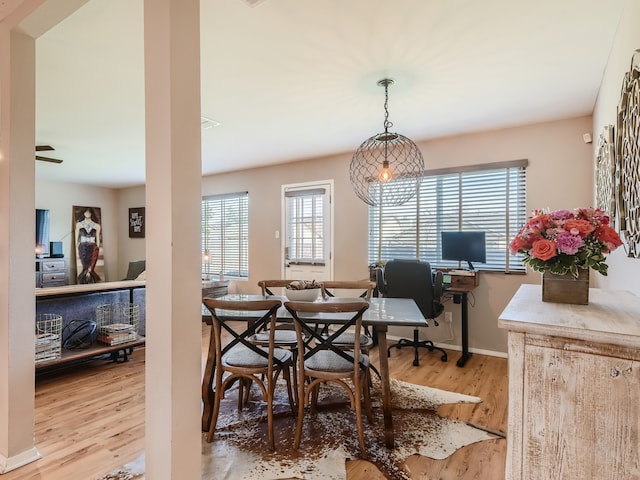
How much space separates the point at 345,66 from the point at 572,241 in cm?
182

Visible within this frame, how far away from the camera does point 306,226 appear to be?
499 centimetres

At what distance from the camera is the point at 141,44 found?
209cm

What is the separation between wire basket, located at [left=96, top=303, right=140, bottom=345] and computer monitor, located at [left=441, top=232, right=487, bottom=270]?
11.1ft

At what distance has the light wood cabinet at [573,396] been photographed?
2.79 feet

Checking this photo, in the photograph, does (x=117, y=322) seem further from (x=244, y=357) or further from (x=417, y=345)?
(x=417, y=345)

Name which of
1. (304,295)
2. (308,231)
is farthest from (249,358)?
(308,231)

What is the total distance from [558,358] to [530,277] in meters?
2.97

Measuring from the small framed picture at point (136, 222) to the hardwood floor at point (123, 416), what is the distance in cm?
395

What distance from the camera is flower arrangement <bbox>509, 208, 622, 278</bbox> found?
3.70 feet

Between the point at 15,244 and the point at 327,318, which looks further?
the point at 327,318

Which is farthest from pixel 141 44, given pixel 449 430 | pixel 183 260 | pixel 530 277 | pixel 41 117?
pixel 530 277

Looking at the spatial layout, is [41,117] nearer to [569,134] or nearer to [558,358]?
[558,358]

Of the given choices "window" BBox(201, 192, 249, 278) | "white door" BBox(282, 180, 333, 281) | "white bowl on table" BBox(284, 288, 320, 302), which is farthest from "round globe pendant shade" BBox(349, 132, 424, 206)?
"window" BBox(201, 192, 249, 278)

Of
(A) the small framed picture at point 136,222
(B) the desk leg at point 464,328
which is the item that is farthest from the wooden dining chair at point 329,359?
(A) the small framed picture at point 136,222
